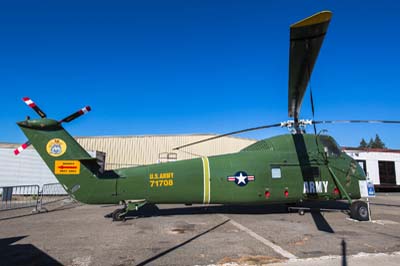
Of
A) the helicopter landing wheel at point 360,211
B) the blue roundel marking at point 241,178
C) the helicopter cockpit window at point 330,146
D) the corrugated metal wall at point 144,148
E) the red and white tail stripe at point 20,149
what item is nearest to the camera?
the red and white tail stripe at point 20,149

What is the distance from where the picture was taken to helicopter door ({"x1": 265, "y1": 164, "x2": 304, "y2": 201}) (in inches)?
397

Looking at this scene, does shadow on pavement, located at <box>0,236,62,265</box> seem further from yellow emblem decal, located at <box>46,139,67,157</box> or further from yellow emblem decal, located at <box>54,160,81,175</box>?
yellow emblem decal, located at <box>46,139,67,157</box>

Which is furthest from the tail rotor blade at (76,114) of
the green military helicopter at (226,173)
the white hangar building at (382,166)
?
the white hangar building at (382,166)

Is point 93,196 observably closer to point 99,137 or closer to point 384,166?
point 99,137

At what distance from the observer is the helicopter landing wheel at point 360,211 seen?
31.4 ft

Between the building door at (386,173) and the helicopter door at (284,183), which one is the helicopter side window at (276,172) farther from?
the building door at (386,173)

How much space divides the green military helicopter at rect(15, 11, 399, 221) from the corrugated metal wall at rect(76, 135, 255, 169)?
20311mm

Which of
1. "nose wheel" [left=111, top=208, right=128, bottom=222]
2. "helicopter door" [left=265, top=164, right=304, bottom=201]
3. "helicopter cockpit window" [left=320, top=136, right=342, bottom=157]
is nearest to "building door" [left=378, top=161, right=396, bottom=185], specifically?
"helicopter cockpit window" [left=320, top=136, right=342, bottom=157]

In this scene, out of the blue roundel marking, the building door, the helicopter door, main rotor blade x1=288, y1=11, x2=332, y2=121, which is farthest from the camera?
the building door

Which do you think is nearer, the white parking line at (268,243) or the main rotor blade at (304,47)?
the main rotor blade at (304,47)

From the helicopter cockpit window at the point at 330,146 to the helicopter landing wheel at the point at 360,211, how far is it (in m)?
2.22

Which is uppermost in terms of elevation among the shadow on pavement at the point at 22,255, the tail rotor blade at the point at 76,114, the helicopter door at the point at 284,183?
the tail rotor blade at the point at 76,114

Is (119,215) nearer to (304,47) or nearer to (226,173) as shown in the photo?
(226,173)

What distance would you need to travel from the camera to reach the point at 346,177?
10.8 m
